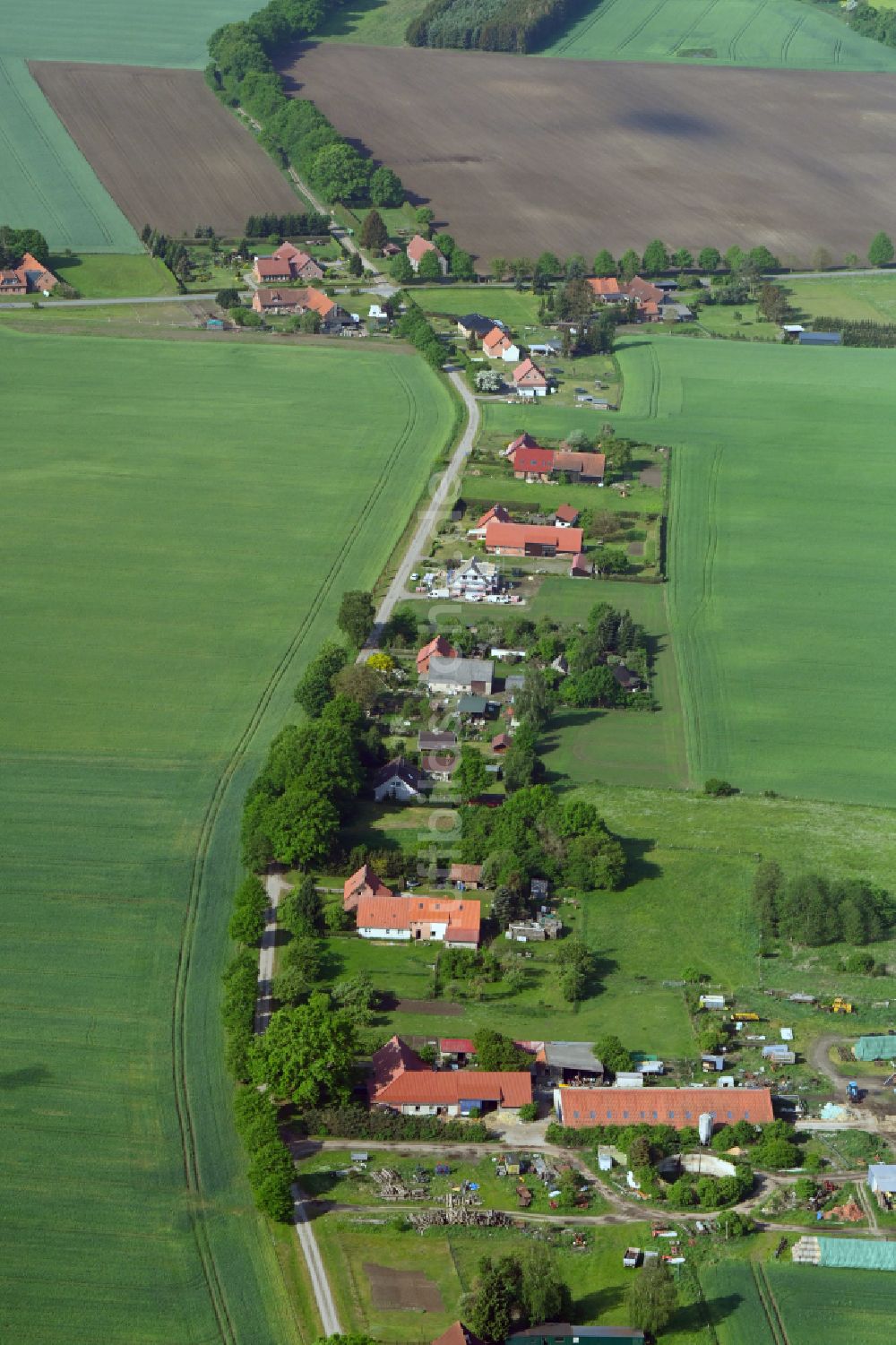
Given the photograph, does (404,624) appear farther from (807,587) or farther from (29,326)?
(29,326)

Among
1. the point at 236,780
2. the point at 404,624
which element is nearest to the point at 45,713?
the point at 236,780

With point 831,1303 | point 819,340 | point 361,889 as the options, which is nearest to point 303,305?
point 819,340

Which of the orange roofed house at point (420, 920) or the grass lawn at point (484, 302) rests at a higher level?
the orange roofed house at point (420, 920)

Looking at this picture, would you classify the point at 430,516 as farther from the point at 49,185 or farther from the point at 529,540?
the point at 49,185

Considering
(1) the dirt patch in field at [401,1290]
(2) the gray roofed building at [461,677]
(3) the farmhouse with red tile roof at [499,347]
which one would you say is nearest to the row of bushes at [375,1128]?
(1) the dirt patch in field at [401,1290]

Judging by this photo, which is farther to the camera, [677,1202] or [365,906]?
[365,906]

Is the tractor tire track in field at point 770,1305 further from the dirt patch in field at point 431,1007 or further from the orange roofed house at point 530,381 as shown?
the orange roofed house at point 530,381
